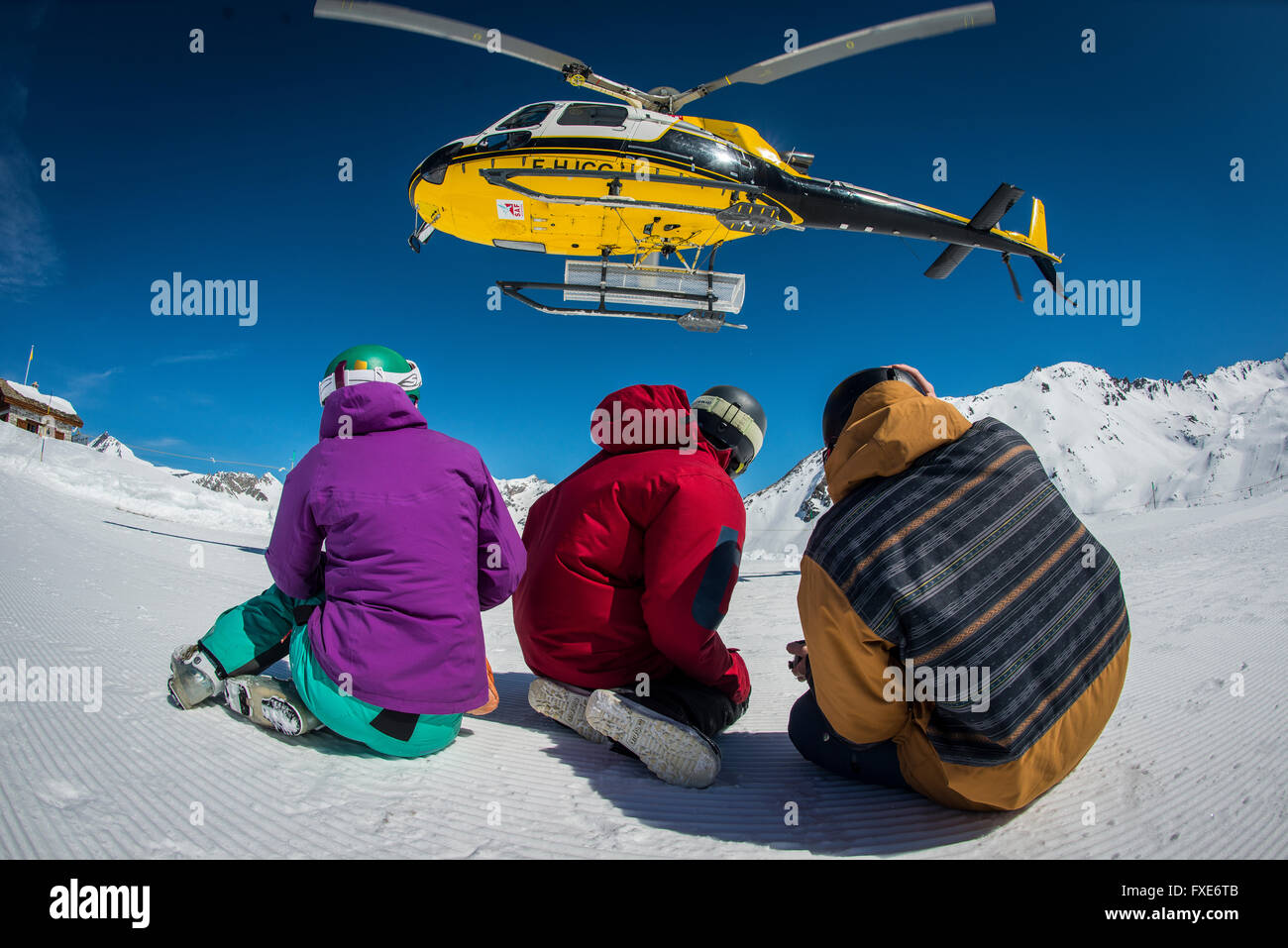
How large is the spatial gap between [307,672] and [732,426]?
1770mm

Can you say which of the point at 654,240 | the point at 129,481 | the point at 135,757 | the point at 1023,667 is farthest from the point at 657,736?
the point at 129,481

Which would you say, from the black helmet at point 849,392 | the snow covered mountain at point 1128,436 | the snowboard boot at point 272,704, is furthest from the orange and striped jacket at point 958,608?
the snow covered mountain at point 1128,436

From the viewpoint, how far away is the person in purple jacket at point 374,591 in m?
1.79

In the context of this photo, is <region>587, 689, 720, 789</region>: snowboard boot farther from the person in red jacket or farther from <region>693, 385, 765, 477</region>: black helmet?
<region>693, 385, 765, 477</region>: black helmet

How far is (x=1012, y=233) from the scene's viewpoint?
9758 mm

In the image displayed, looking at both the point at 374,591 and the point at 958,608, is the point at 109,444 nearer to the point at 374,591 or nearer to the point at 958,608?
the point at 374,591

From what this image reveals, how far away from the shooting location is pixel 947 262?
10.0 m

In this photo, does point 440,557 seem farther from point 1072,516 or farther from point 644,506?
point 1072,516

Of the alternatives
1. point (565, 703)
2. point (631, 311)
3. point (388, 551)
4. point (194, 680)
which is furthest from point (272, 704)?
point (631, 311)

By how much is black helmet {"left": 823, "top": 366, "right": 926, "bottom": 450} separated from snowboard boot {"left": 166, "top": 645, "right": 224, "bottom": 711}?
2.24 metres

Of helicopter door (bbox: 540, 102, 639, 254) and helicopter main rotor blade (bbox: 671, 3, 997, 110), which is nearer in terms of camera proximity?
helicopter main rotor blade (bbox: 671, 3, 997, 110)

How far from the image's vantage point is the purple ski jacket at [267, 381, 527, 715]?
178 cm

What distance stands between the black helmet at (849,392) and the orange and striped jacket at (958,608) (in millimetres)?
174

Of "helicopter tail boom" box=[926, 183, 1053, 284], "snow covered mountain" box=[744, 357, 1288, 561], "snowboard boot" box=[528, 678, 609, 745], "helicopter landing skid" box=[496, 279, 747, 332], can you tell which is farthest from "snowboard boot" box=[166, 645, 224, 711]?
"snow covered mountain" box=[744, 357, 1288, 561]
